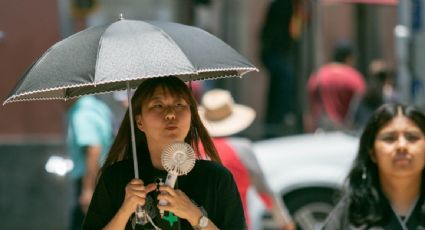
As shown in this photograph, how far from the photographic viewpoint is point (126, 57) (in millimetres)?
4316

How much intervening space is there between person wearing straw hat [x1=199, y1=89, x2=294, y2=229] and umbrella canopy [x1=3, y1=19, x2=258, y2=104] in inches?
75.9

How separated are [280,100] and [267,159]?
2.57m

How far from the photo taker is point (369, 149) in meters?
5.83

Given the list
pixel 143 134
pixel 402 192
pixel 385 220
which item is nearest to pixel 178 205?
pixel 143 134

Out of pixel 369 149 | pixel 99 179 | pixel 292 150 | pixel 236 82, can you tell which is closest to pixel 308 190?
pixel 292 150

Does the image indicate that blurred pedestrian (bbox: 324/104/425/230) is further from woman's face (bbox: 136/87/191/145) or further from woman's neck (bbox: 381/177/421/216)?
woman's face (bbox: 136/87/191/145)

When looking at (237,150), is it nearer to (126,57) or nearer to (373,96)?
(126,57)

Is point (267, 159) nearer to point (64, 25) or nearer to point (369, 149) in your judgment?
point (64, 25)

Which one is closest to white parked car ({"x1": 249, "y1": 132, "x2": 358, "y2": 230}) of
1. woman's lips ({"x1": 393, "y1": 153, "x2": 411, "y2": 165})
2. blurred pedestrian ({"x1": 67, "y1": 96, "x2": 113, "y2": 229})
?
blurred pedestrian ({"x1": 67, "y1": 96, "x2": 113, "y2": 229})

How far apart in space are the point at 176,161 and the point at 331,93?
824 centimetres

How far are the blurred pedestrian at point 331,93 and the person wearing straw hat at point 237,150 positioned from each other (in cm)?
407

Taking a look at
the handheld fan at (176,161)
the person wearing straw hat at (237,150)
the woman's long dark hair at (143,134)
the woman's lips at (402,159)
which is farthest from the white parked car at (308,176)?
the handheld fan at (176,161)

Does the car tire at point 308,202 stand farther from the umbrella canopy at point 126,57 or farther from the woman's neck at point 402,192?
the umbrella canopy at point 126,57

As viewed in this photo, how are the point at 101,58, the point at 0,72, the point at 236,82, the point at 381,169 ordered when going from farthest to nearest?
the point at 236,82 < the point at 0,72 < the point at 381,169 < the point at 101,58
